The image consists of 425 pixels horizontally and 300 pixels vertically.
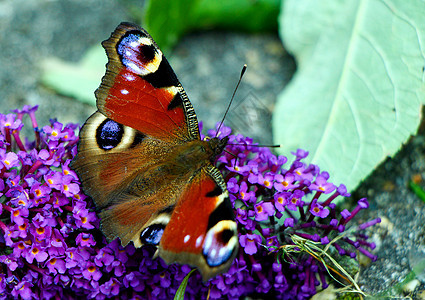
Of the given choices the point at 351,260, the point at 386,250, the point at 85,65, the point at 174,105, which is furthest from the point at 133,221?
the point at 85,65

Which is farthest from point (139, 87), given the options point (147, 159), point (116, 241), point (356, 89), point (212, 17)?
point (212, 17)

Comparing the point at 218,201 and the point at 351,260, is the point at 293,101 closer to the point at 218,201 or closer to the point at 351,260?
the point at 351,260

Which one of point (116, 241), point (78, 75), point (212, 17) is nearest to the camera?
point (116, 241)

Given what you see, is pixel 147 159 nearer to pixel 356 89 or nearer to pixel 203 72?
pixel 356 89

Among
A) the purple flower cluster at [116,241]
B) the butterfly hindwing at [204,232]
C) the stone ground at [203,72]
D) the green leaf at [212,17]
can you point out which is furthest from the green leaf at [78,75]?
the butterfly hindwing at [204,232]

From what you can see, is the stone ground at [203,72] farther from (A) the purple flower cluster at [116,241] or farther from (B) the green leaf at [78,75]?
(A) the purple flower cluster at [116,241]
